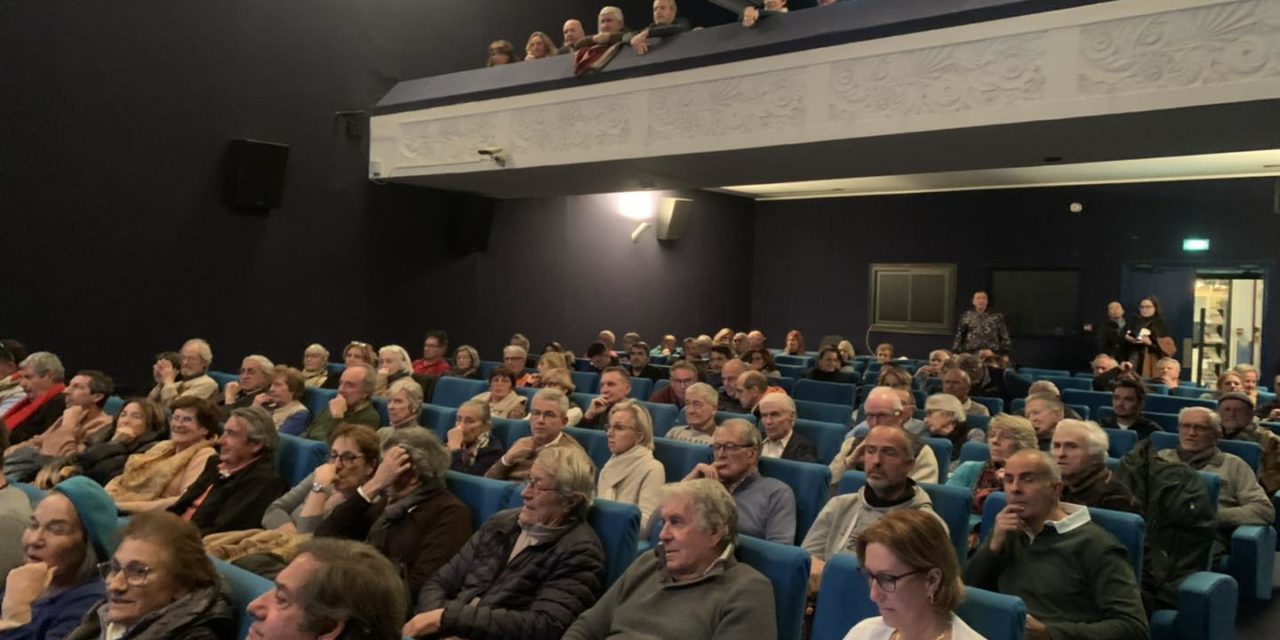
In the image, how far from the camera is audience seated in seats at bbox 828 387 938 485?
12.5ft

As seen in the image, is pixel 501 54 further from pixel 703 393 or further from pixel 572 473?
pixel 572 473

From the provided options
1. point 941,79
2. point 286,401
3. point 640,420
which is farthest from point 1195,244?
point 286,401

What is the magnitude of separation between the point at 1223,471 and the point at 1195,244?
732 cm

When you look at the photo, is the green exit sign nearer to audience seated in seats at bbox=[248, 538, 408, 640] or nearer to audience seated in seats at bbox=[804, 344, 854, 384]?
audience seated in seats at bbox=[804, 344, 854, 384]

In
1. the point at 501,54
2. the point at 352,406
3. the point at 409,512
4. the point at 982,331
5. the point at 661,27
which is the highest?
the point at 501,54

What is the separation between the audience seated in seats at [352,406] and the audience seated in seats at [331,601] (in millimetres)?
3183

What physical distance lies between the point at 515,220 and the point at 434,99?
212 cm

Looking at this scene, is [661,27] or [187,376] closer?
[187,376]

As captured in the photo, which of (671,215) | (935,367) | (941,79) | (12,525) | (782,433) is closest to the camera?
(12,525)

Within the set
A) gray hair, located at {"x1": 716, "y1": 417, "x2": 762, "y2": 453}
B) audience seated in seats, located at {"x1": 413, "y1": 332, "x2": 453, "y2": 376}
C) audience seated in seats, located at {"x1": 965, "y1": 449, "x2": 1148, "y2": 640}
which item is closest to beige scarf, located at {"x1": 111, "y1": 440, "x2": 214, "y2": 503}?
gray hair, located at {"x1": 716, "y1": 417, "x2": 762, "y2": 453}

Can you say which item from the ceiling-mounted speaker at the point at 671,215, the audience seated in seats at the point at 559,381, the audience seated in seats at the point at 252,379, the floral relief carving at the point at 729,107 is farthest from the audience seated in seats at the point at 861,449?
the ceiling-mounted speaker at the point at 671,215

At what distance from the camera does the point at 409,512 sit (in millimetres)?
3021

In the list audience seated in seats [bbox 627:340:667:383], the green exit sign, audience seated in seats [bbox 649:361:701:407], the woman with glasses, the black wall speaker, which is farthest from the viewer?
the green exit sign

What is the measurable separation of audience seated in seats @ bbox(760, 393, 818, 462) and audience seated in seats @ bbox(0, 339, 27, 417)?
4.31 m
